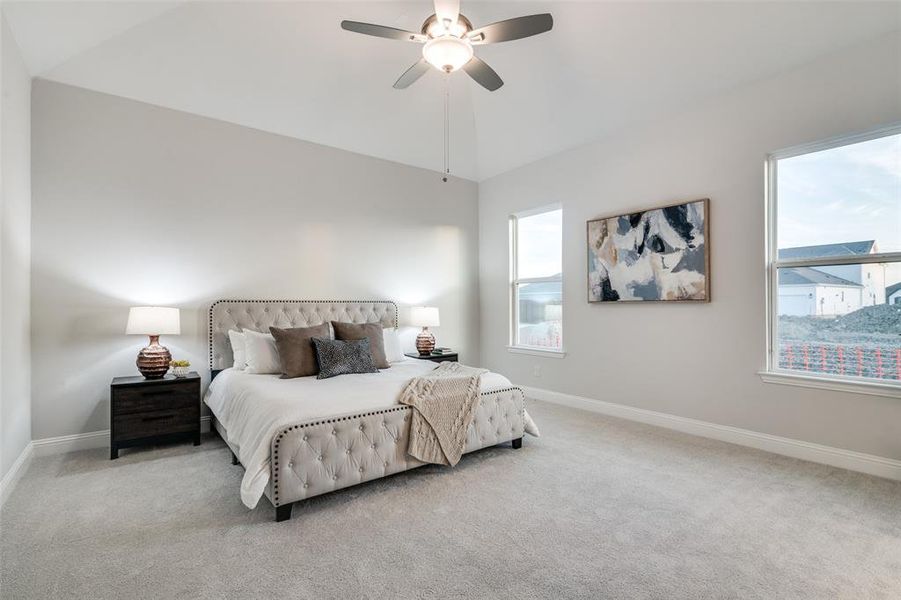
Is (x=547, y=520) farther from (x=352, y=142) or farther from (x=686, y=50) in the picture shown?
(x=352, y=142)

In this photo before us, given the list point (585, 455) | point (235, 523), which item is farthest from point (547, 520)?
point (235, 523)

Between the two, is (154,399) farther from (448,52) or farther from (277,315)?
(448,52)

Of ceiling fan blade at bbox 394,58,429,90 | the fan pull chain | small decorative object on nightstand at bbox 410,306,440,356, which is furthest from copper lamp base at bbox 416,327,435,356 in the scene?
ceiling fan blade at bbox 394,58,429,90

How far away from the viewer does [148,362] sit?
3.52 m

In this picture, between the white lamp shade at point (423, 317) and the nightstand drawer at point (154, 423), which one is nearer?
the nightstand drawer at point (154, 423)

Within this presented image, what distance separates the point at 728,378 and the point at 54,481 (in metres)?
5.20

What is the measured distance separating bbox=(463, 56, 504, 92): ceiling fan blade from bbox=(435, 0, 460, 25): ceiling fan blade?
39cm

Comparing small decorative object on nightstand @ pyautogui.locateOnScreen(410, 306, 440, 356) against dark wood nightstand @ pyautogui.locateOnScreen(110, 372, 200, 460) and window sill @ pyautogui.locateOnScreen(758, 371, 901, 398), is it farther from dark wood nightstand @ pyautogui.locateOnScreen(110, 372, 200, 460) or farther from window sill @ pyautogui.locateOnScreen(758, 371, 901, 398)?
window sill @ pyautogui.locateOnScreen(758, 371, 901, 398)

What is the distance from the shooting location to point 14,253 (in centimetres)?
299

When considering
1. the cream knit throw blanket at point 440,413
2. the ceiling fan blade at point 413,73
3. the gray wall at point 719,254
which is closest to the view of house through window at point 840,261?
the gray wall at point 719,254

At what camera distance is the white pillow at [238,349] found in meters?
3.92

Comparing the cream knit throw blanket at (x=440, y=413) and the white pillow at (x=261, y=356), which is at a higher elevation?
the white pillow at (x=261, y=356)

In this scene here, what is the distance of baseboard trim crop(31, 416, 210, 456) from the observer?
3387 millimetres

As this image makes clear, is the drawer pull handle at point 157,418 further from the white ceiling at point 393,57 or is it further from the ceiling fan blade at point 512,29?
the ceiling fan blade at point 512,29
